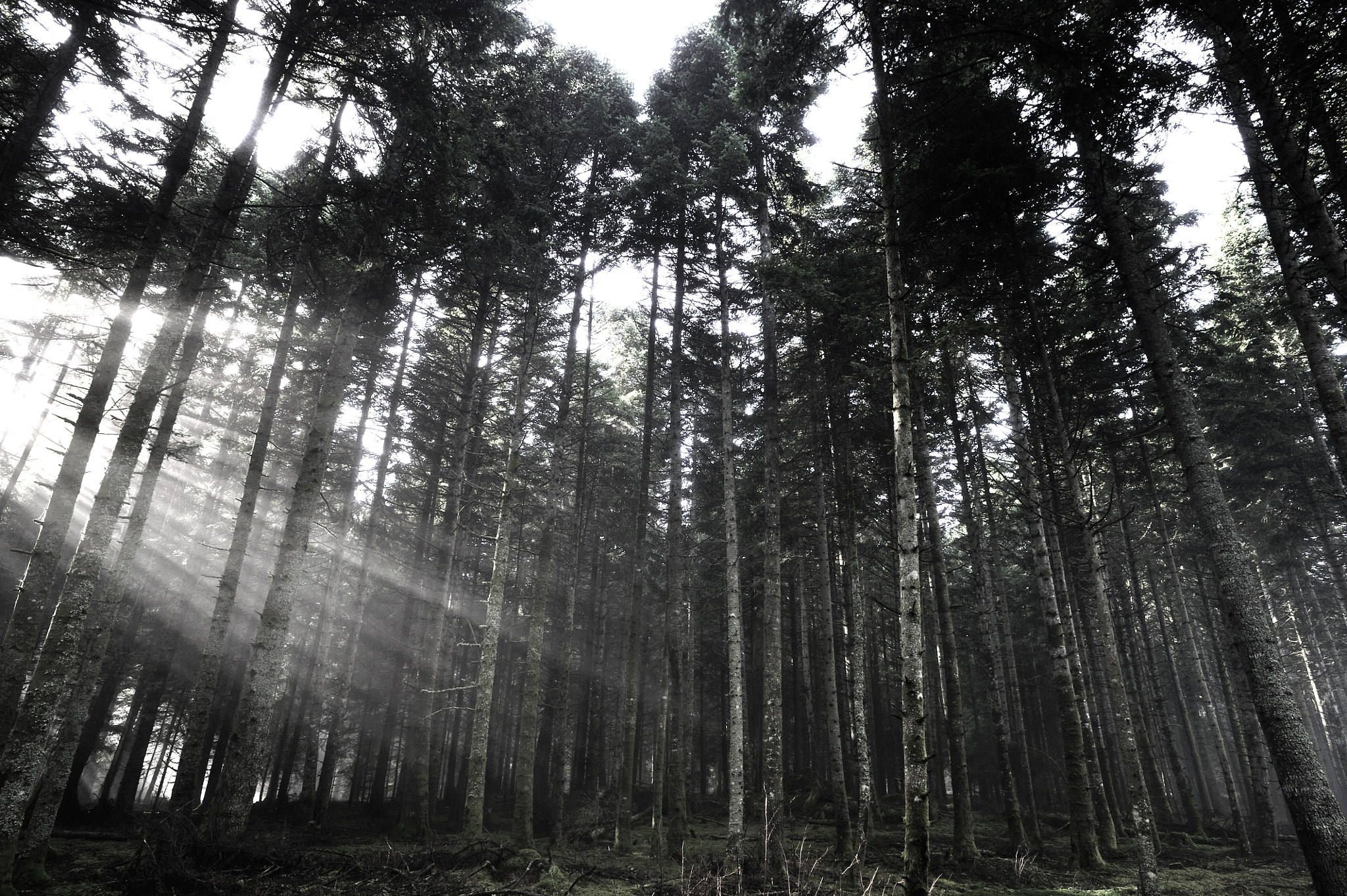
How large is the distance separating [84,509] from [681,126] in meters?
35.4

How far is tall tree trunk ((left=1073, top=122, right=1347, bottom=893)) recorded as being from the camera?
6.54 metres

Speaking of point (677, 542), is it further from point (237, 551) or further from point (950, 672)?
point (237, 551)

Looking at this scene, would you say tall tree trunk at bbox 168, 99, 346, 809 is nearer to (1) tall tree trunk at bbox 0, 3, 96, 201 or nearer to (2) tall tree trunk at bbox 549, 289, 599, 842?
(1) tall tree trunk at bbox 0, 3, 96, 201

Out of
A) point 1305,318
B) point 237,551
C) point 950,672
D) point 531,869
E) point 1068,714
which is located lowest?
point 531,869

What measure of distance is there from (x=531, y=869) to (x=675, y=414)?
10041 mm

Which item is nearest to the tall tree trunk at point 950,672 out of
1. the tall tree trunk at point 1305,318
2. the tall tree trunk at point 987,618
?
the tall tree trunk at point 987,618

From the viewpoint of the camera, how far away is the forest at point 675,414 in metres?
8.09

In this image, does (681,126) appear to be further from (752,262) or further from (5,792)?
(5,792)

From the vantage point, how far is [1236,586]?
24.3ft

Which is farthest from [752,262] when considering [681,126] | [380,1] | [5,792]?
[5,792]

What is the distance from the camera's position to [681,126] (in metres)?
16.2

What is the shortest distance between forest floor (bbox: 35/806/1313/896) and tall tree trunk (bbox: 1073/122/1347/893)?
3568 mm

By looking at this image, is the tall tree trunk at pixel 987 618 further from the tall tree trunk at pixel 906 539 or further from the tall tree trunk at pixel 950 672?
the tall tree trunk at pixel 906 539

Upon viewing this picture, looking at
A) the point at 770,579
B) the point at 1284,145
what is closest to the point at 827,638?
the point at 770,579
